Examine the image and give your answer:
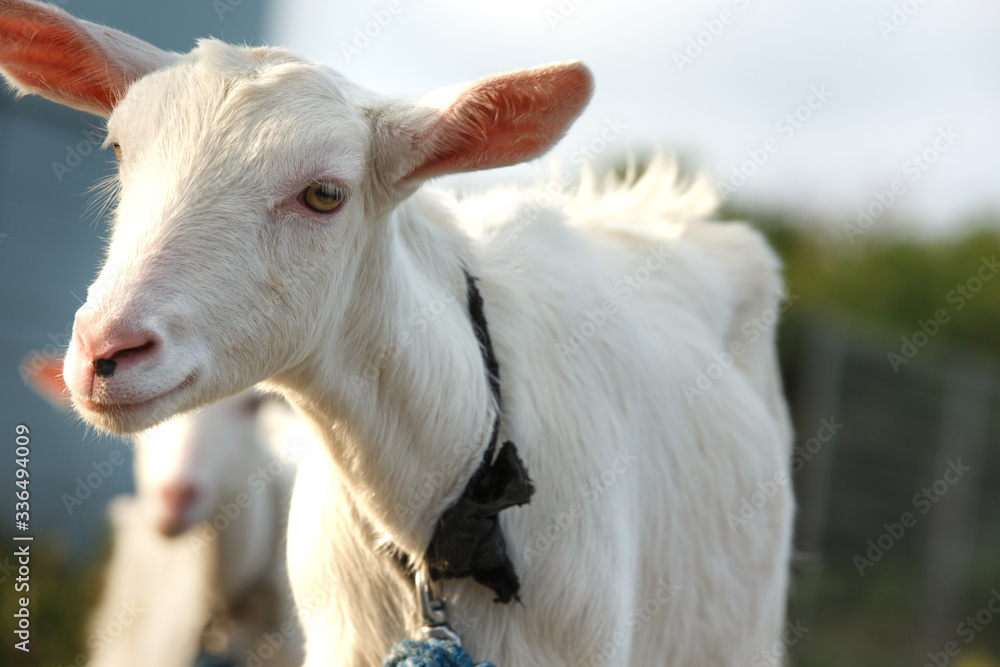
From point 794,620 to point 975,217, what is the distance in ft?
43.0

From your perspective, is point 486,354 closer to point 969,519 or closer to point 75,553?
point 75,553

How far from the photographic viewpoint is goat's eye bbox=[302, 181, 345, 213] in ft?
6.07

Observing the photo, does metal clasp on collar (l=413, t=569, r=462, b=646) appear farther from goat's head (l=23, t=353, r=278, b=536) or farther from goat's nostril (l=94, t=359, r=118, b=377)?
goat's head (l=23, t=353, r=278, b=536)

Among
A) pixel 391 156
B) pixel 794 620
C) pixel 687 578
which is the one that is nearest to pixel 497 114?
pixel 391 156

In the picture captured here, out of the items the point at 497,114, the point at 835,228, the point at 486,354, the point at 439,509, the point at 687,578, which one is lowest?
the point at 835,228

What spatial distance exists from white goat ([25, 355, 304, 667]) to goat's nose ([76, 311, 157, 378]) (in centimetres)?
295

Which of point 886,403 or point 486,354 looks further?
point 886,403

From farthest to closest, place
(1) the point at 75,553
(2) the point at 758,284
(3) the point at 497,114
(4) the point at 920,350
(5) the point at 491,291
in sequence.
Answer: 1. (4) the point at 920,350
2. (1) the point at 75,553
3. (2) the point at 758,284
4. (5) the point at 491,291
5. (3) the point at 497,114

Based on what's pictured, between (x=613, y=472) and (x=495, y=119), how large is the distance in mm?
1065

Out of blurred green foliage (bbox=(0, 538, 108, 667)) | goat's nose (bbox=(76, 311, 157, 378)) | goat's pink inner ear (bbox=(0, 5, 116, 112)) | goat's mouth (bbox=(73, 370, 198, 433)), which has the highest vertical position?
goat's pink inner ear (bbox=(0, 5, 116, 112))

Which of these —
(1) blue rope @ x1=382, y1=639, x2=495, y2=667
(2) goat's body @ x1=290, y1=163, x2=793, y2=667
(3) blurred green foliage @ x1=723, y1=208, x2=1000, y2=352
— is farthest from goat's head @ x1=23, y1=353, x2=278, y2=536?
(3) blurred green foliage @ x1=723, y1=208, x2=1000, y2=352

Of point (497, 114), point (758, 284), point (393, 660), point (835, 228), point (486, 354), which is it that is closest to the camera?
point (497, 114)

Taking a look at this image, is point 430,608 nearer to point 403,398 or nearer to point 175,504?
point 403,398

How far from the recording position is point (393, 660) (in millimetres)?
2146
